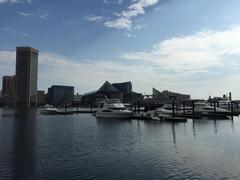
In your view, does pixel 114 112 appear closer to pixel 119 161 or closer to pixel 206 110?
pixel 206 110

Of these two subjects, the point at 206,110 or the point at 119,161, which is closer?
the point at 119,161

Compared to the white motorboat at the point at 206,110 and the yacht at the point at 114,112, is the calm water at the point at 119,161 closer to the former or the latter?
the yacht at the point at 114,112


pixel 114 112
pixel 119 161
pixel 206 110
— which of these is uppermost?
pixel 206 110

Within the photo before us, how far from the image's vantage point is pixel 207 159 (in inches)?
1185

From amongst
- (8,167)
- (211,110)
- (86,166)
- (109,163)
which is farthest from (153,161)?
(211,110)

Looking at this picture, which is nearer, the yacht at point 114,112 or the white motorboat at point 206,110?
the yacht at point 114,112

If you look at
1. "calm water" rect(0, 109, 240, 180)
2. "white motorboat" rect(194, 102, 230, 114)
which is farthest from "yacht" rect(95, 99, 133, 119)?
"calm water" rect(0, 109, 240, 180)

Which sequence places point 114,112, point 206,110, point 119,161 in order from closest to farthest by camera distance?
point 119,161, point 114,112, point 206,110

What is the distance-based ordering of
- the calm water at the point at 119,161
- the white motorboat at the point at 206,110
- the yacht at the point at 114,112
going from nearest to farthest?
the calm water at the point at 119,161 → the yacht at the point at 114,112 → the white motorboat at the point at 206,110

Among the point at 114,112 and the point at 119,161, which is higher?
the point at 114,112

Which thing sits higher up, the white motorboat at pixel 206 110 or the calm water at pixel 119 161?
the white motorboat at pixel 206 110

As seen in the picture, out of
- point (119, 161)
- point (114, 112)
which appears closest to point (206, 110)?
point (114, 112)

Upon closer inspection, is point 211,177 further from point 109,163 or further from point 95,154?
point 95,154

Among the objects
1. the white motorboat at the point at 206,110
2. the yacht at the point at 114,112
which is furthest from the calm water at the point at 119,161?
the white motorboat at the point at 206,110
